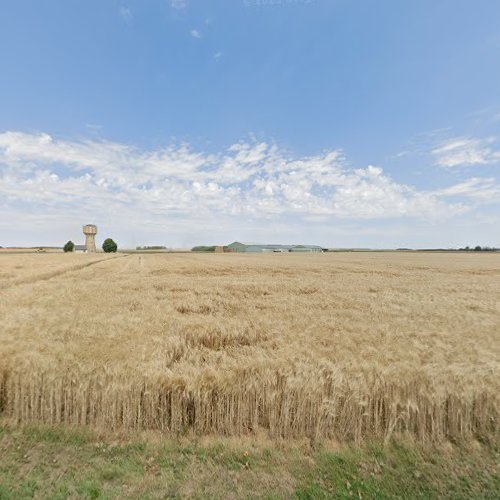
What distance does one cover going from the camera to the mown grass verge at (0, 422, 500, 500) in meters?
3.61

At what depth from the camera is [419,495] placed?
3.67 m

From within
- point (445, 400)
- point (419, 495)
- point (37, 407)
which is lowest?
point (419, 495)

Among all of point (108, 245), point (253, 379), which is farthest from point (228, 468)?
point (108, 245)

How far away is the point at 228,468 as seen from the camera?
13.1 feet

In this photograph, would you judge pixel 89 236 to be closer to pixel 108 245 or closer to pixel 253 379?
pixel 108 245

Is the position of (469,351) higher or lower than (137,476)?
higher

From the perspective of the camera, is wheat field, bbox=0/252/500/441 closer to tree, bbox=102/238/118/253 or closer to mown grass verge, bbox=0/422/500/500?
mown grass verge, bbox=0/422/500/500

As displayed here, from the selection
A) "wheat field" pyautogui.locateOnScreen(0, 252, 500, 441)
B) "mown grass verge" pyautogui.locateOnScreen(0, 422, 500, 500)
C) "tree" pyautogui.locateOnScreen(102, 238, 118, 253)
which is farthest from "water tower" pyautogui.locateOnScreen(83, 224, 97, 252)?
"mown grass verge" pyautogui.locateOnScreen(0, 422, 500, 500)

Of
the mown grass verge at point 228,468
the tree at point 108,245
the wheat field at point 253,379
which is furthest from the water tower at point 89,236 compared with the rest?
the mown grass verge at point 228,468

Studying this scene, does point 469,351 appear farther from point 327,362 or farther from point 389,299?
point 389,299

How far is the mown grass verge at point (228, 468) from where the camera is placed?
3.61 metres

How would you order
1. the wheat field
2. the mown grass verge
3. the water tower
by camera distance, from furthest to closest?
the water tower, the wheat field, the mown grass verge

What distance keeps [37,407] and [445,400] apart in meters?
7.34

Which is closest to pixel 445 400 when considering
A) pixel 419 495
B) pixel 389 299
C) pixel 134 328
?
pixel 419 495
